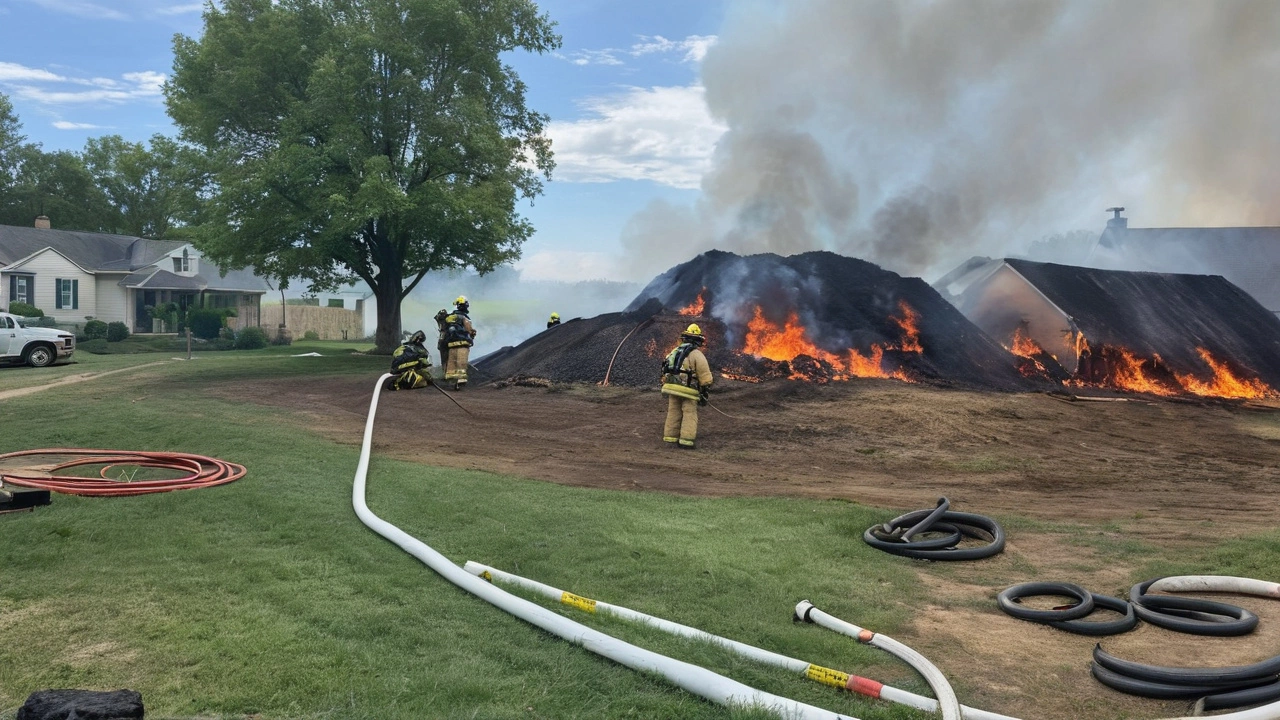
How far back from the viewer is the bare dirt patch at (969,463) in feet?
16.8

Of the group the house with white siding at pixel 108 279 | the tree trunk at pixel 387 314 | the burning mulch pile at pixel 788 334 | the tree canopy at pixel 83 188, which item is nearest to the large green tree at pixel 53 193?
the tree canopy at pixel 83 188

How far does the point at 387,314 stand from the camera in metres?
28.8

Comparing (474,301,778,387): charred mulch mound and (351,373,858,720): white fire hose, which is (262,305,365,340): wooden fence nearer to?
(474,301,778,387): charred mulch mound

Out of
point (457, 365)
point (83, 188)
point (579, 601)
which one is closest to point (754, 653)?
point (579, 601)

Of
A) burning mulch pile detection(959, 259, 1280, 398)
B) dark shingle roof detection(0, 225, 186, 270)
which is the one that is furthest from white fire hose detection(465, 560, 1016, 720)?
dark shingle roof detection(0, 225, 186, 270)

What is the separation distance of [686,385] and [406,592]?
8.18 metres

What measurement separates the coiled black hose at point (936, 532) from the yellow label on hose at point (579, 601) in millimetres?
Answer: 3154

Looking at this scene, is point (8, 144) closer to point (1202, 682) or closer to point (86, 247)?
point (86, 247)

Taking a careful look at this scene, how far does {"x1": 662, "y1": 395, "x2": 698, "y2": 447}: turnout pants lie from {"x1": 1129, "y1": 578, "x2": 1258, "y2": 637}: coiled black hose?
7.96 m

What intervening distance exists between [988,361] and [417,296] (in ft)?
199

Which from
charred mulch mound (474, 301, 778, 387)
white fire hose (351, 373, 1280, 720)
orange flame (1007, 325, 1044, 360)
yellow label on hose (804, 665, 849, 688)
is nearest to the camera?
white fire hose (351, 373, 1280, 720)

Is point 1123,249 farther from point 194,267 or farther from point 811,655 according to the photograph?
point 194,267

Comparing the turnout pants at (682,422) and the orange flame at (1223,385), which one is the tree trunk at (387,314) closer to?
the turnout pants at (682,422)

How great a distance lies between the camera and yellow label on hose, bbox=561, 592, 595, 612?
5.36 m
